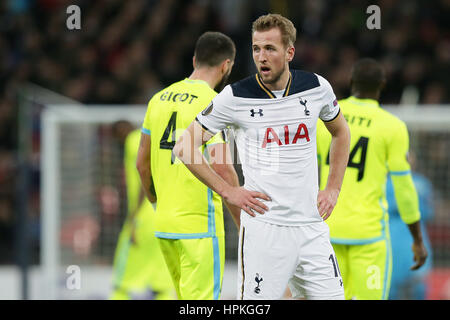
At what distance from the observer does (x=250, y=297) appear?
4.20m

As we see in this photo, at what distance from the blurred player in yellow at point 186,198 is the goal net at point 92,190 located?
394 cm

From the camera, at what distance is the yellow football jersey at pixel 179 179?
15.6 ft

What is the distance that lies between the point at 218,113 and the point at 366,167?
1.53 metres

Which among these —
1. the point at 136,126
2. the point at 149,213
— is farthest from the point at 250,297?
the point at 136,126

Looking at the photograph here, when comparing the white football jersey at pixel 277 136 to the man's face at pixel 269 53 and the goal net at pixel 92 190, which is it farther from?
the goal net at pixel 92 190

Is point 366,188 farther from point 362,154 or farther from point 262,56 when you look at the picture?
point 262,56

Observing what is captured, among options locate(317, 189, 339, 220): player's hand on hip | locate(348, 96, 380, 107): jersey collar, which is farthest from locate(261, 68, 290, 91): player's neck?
locate(348, 96, 380, 107): jersey collar

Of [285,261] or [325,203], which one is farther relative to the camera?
[325,203]

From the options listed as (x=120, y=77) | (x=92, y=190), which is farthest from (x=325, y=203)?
(x=120, y=77)

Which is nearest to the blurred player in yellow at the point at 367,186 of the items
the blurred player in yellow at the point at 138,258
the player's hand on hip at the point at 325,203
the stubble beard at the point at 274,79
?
the player's hand on hip at the point at 325,203

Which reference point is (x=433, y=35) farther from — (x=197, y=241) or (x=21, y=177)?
(x=197, y=241)

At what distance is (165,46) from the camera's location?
11203 millimetres

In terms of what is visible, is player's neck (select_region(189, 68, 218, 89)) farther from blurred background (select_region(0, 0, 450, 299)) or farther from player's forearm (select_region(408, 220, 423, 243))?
blurred background (select_region(0, 0, 450, 299))
